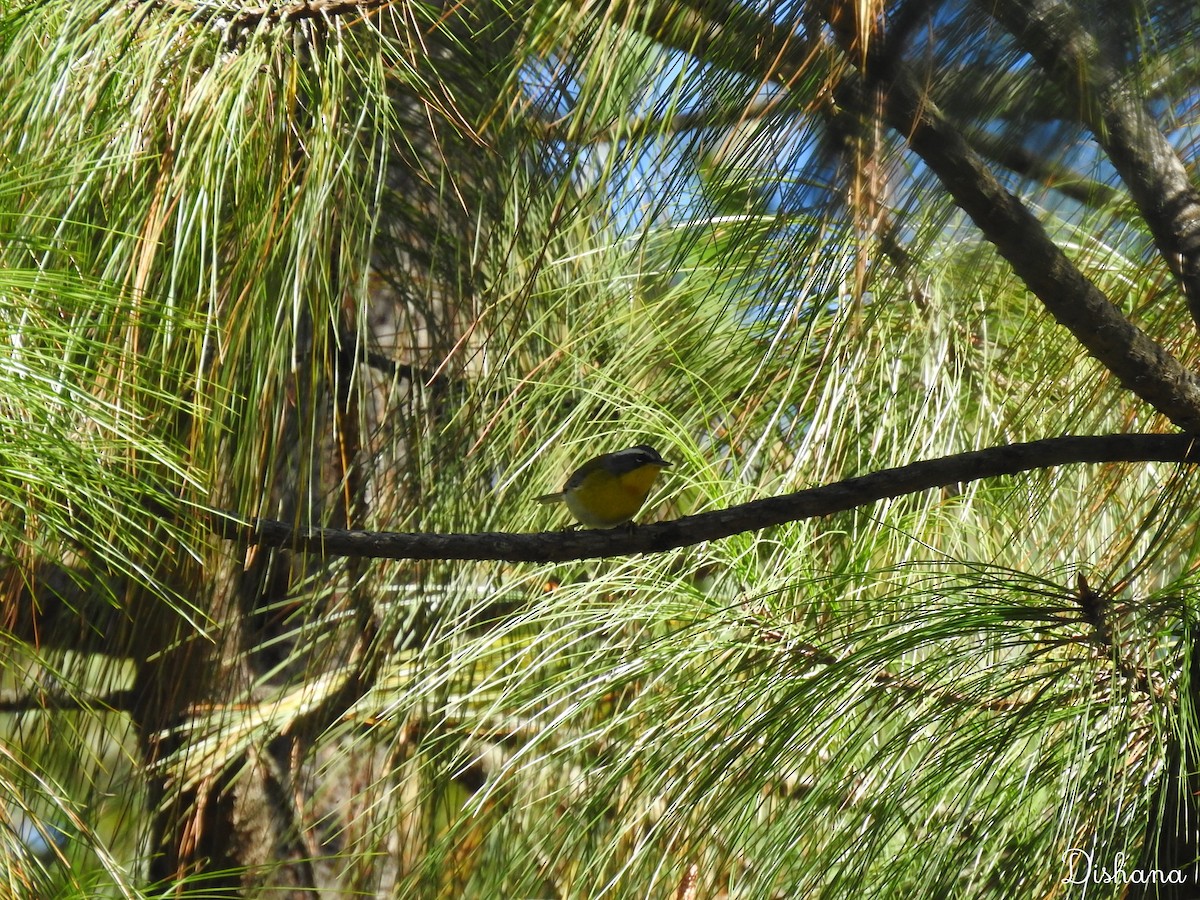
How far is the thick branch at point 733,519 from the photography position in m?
1.11

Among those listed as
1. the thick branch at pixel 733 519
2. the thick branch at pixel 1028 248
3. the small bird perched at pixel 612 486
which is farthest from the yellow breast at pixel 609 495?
the thick branch at pixel 1028 248

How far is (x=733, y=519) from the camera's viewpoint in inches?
48.7

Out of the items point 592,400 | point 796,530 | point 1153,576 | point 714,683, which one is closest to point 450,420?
point 592,400

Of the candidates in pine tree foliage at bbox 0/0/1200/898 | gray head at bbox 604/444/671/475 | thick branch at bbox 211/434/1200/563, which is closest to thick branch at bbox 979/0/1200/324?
pine tree foliage at bbox 0/0/1200/898

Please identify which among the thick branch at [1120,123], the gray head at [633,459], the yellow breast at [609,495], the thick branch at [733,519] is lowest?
the thick branch at [733,519]

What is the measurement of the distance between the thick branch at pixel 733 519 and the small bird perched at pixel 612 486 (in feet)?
1.83

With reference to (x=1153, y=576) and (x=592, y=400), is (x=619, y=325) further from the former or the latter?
(x=1153, y=576)

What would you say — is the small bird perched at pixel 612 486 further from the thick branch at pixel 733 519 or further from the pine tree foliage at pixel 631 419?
the thick branch at pixel 733 519

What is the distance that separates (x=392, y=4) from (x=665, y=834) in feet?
3.94

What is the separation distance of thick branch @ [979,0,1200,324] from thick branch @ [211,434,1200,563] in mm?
158

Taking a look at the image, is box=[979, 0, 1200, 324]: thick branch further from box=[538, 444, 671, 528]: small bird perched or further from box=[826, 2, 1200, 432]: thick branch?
box=[538, 444, 671, 528]: small bird perched

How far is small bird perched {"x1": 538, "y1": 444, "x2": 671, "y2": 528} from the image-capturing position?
1.95m

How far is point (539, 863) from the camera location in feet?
5.00

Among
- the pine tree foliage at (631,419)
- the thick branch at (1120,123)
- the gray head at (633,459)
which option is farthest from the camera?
the gray head at (633,459)
